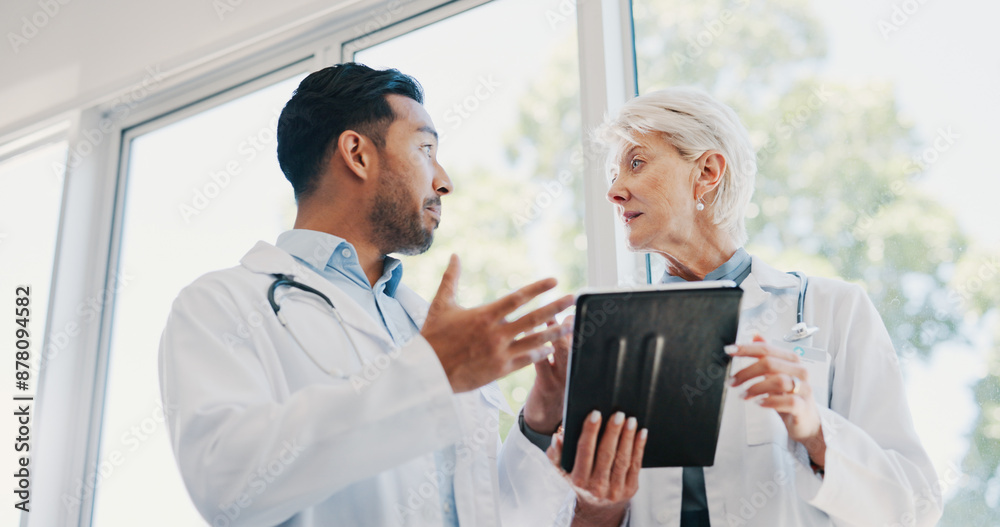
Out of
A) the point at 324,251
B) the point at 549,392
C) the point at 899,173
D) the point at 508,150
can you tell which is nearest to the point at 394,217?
the point at 324,251

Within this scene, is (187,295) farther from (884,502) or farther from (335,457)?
(884,502)

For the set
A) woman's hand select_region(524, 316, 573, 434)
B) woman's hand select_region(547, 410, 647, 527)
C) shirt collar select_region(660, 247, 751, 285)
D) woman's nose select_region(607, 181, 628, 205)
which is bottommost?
woman's hand select_region(547, 410, 647, 527)

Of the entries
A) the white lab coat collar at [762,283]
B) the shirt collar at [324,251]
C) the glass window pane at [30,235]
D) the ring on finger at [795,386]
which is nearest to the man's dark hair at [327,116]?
the shirt collar at [324,251]

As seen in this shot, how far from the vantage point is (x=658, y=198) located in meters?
1.68

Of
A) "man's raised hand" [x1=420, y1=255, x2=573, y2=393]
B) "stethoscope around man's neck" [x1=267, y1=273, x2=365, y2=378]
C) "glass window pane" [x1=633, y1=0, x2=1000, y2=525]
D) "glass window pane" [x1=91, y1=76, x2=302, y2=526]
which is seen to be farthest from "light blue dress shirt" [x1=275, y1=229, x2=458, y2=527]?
"glass window pane" [x1=91, y1=76, x2=302, y2=526]

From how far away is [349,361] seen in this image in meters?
1.32

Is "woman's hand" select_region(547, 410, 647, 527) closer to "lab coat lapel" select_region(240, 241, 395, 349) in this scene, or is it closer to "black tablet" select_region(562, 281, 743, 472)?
"black tablet" select_region(562, 281, 743, 472)

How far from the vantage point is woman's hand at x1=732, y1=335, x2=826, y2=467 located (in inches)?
47.1

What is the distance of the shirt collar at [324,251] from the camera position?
4.95ft

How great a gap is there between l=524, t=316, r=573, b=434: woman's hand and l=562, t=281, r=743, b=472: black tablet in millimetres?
206

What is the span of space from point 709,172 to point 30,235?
3089 mm

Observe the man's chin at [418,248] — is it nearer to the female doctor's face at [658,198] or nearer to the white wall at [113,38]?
the female doctor's face at [658,198]

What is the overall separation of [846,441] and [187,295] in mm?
1059

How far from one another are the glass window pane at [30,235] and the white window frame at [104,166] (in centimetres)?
9
